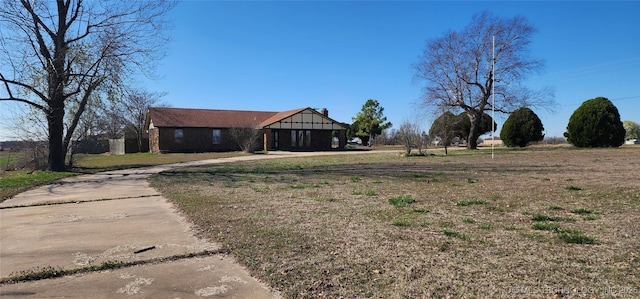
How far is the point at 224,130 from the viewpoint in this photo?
1517 inches

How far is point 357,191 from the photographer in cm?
868

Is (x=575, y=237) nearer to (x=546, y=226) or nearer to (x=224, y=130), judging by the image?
(x=546, y=226)

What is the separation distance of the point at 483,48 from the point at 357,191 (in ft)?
79.5

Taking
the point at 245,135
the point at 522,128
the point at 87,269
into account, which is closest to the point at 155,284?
the point at 87,269

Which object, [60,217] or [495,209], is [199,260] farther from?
[495,209]

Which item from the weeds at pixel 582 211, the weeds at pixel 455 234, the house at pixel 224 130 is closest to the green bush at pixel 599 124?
the house at pixel 224 130

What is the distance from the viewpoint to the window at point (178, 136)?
119 feet

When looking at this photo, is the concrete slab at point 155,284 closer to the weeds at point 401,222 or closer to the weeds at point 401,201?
the weeds at point 401,222

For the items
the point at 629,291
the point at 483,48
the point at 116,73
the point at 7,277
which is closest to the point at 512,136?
the point at 483,48

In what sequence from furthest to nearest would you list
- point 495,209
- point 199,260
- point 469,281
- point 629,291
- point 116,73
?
1. point 116,73
2. point 495,209
3. point 199,260
4. point 469,281
5. point 629,291

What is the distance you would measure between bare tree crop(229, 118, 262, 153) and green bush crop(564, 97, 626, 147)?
26.2 metres

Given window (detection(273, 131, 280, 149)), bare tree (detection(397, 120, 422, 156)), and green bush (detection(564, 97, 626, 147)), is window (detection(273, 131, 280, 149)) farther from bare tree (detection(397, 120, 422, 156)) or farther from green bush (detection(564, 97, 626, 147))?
green bush (detection(564, 97, 626, 147))

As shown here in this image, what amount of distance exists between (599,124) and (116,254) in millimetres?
31962

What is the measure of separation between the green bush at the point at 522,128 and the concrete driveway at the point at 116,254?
3135 cm
